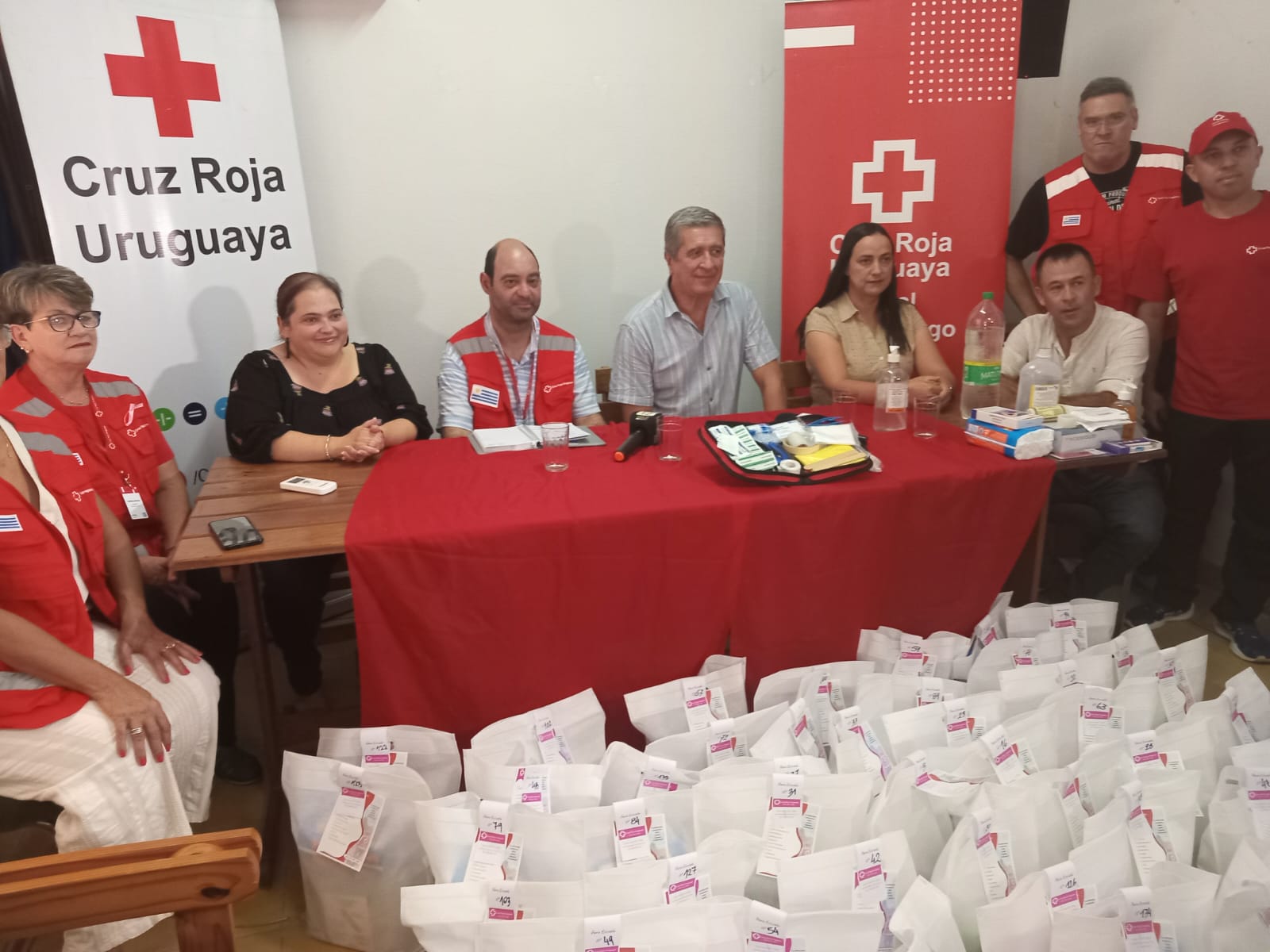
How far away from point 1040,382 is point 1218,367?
0.66m

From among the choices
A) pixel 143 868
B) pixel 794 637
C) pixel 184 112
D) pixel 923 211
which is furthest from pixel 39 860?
pixel 923 211

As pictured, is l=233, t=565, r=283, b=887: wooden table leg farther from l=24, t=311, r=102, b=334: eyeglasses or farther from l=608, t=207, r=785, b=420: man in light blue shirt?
l=608, t=207, r=785, b=420: man in light blue shirt

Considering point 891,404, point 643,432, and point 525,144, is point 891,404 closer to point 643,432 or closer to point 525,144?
point 643,432

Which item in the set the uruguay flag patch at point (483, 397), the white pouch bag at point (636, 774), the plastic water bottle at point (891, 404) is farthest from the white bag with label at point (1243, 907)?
the uruguay flag patch at point (483, 397)

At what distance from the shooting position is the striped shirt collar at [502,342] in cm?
267

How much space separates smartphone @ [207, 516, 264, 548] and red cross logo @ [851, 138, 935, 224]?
2.38 meters

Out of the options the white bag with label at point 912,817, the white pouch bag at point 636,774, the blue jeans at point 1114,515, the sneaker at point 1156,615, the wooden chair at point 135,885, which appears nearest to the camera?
the wooden chair at point 135,885

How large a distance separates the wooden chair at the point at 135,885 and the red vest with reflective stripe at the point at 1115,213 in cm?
294

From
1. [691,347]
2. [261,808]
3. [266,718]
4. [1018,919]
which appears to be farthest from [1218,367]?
[261,808]

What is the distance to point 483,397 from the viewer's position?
264cm

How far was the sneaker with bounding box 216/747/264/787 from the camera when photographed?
2.12 m

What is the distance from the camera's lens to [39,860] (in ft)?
2.73

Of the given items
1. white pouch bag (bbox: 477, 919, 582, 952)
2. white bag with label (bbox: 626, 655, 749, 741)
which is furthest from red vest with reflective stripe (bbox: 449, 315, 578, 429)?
white pouch bag (bbox: 477, 919, 582, 952)

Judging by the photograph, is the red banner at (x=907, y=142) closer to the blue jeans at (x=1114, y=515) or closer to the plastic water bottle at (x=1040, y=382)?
the plastic water bottle at (x=1040, y=382)
